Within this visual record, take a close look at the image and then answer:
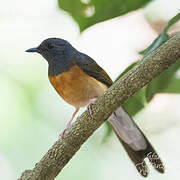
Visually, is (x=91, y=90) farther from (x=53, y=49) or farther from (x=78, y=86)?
(x=53, y=49)

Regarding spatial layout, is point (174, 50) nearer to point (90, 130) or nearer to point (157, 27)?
point (90, 130)

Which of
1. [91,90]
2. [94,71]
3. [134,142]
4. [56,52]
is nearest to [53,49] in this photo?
[56,52]

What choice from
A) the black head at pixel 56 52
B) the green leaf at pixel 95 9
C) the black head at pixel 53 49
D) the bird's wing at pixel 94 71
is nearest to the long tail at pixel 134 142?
the bird's wing at pixel 94 71

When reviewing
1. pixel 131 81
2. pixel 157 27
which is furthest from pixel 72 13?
pixel 157 27

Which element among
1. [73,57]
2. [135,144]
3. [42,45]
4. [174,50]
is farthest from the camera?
[42,45]

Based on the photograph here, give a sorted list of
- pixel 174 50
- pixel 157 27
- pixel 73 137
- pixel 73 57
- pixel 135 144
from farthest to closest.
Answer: pixel 157 27, pixel 73 57, pixel 135 144, pixel 73 137, pixel 174 50

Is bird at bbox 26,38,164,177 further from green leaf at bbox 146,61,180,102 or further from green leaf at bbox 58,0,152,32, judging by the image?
green leaf at bbox 58,0,152,32
